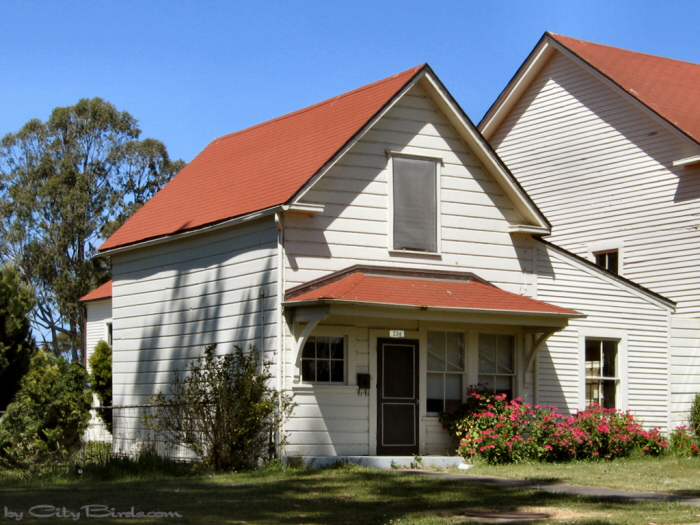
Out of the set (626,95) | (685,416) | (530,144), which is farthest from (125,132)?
(685,416)

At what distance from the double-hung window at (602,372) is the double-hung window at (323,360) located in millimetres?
6072

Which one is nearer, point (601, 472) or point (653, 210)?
point (601, 472)

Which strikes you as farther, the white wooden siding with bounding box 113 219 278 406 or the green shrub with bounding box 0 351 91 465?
the green shrub with bounding box 0 351 91 465

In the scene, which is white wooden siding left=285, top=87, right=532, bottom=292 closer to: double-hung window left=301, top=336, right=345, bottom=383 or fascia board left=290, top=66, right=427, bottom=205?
fascia board left=290, top=66, right=427, bottom=205

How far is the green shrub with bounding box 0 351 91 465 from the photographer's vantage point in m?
20.5

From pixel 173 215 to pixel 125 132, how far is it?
32401 mm

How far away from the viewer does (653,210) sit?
2462 centimetres

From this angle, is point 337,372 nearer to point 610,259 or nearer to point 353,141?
point 353,141

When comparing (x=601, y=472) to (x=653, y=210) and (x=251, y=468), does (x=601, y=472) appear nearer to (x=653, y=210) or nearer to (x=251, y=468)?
(x=251, y=468)

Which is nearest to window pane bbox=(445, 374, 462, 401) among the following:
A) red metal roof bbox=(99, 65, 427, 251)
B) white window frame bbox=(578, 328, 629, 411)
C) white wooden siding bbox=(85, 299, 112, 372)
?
white window frame bbox=(578, 328, 629, 411)

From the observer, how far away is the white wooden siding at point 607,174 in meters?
24.0

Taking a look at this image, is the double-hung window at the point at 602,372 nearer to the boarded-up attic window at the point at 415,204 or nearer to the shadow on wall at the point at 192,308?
the boarded-up attic window at the point at 415,204

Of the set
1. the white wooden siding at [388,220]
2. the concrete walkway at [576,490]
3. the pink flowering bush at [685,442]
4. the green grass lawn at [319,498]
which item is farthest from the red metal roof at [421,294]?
the pink flowering bush at [685,442]

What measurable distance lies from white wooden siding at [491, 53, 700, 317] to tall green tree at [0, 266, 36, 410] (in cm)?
1369
